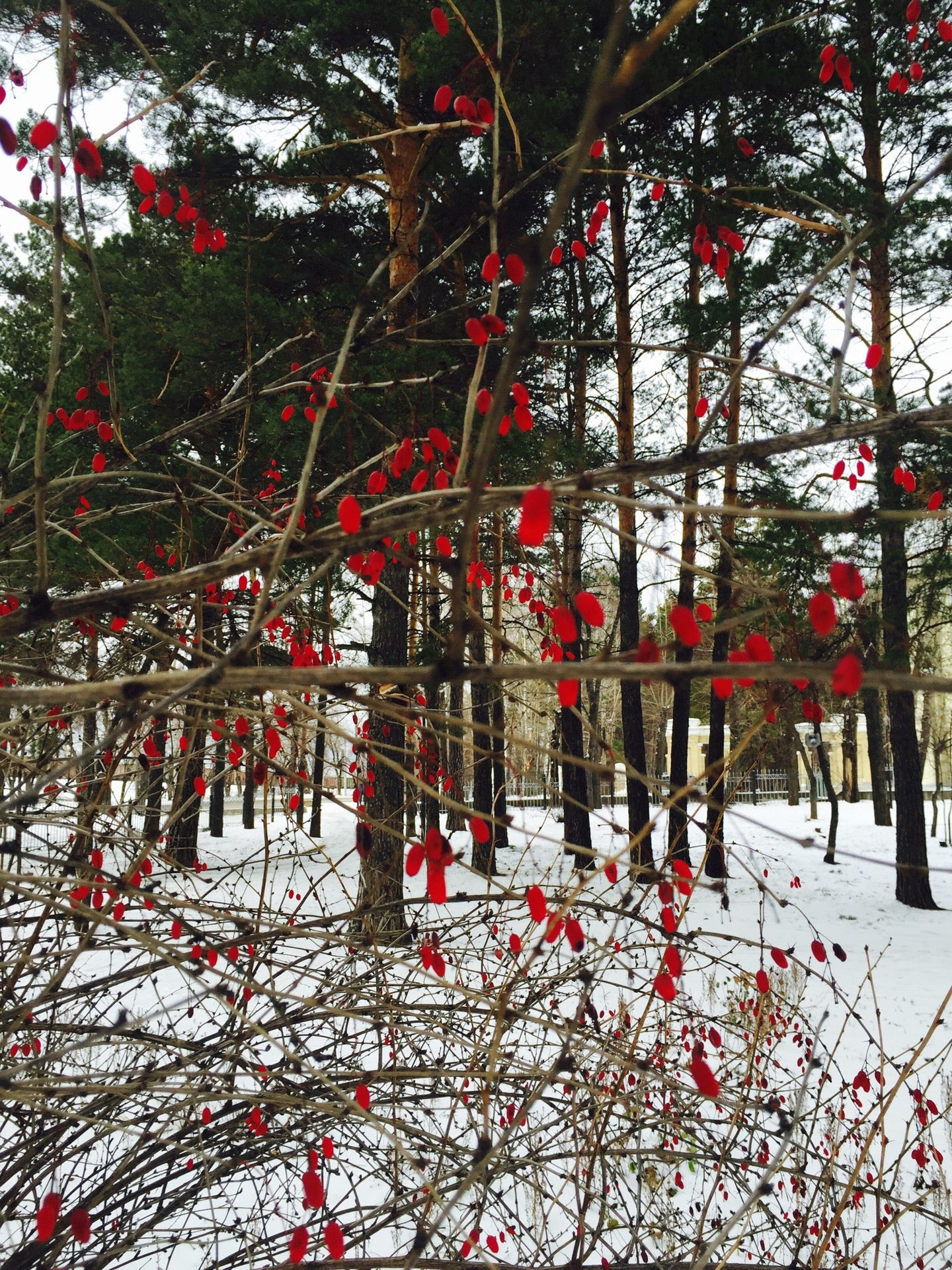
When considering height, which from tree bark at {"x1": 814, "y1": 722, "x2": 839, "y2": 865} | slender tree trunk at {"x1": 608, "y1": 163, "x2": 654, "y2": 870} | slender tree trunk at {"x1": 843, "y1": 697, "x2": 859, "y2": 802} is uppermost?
slender tree trunk at {"x1": 608, "y1": 163, "x2": 654, "y2": 870}

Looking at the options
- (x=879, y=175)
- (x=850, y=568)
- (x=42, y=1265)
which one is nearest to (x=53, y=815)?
(x=42, y=1265)

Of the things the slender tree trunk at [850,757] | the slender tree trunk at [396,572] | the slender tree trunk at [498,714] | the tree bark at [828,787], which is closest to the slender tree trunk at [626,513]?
the slender tree trunk at [498,714]

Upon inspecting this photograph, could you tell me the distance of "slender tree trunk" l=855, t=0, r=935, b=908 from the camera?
323 inches

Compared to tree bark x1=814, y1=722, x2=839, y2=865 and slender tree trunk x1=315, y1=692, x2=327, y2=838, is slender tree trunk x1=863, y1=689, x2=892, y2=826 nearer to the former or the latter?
tree bark x1=814, y1=722, x2=839, y2=865

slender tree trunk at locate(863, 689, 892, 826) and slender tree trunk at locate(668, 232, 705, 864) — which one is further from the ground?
slender tree trunk at locate(668, 232, 705, 864)

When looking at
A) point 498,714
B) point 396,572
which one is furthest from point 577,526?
point 396,572

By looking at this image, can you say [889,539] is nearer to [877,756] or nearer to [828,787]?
[828,787]

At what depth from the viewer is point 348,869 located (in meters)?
11.1

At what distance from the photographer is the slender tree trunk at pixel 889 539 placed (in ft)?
26.9

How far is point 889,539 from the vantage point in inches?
387

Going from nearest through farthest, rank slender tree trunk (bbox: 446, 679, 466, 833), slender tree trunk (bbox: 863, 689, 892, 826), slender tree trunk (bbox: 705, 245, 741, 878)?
slender tree trunk (bbox: 446, 679, 466, 833), slender tree trunk (bbox: 705, 245, 741, 878), slender tree trunk (bbox: 863, 689, 892, 826)

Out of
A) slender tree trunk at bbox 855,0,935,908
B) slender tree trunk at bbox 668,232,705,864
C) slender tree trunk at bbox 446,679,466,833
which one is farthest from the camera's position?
slender tree trunk at bbox 668,232,705,864

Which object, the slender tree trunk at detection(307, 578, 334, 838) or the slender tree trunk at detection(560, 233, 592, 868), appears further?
the slender tree trunk at detection(560, 233, 592, 868)

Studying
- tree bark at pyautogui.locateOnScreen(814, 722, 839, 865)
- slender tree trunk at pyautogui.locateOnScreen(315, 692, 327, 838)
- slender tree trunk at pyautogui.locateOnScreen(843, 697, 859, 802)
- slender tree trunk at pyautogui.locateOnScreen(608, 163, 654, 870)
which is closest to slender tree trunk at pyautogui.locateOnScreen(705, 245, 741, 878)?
tree bark at pyautogui.locateOnScreen(814, 722, 839, 865)
